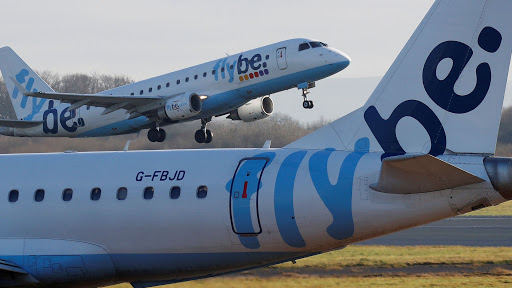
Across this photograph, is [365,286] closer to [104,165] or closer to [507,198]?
[104,165]

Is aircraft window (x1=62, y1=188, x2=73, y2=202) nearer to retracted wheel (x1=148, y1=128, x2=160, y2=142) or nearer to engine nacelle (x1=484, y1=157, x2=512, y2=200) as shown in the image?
engine nacelle (x1=484, y1=157, x2=512, y2=200)

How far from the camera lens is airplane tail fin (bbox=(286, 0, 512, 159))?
17000 millimetres

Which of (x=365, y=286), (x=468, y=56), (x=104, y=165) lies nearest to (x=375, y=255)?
(x=365, y=286)

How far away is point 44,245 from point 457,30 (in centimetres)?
965

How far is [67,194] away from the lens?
67.5 feet

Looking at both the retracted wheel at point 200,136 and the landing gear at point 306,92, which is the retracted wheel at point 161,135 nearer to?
the retracted wheel at point 200,136

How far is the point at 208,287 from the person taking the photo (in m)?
23.4

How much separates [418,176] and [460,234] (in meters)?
28.1

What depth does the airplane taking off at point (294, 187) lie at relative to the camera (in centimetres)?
1691

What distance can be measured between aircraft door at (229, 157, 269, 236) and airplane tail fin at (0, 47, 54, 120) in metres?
44.4

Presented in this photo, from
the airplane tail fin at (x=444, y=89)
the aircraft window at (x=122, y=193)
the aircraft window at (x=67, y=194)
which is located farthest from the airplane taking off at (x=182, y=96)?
the airplane tail fin at (x=444, y=89)

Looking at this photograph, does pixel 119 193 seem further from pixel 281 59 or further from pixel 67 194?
pixel 281 59

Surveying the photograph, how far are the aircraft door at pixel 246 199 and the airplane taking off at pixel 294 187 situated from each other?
2 centimetres

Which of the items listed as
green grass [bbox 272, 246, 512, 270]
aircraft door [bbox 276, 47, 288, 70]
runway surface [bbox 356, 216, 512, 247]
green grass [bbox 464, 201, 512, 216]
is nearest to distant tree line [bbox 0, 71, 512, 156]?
green grass [bbox 464, 201, 512, 216]
